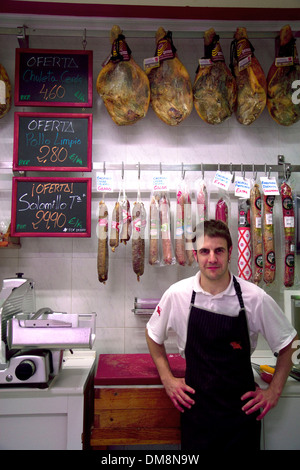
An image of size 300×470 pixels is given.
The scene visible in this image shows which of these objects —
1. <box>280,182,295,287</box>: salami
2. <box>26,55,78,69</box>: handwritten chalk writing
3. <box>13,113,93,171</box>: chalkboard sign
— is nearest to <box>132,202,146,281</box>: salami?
<box>13,113,93,171</box>: chalkboard sign

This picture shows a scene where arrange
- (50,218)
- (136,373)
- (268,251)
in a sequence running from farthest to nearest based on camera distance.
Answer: (50,218), (268,251), (136,373)

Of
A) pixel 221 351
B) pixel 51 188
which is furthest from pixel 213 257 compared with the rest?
pixel 51 188

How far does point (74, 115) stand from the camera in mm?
2926

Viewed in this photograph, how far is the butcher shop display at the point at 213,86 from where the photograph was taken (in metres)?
2.91

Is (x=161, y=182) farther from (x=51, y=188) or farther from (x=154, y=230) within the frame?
(x=51, y=188)

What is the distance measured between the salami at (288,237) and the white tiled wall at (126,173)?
0.20m

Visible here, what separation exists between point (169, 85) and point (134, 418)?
8.05ft

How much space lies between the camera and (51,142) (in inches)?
115

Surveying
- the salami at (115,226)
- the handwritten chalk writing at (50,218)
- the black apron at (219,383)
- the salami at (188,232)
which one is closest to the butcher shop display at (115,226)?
the salami at (115,226)

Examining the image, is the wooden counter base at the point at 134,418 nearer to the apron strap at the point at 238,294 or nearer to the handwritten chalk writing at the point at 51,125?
the apron strap at the point at 238,294

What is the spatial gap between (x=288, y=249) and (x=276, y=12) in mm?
1941

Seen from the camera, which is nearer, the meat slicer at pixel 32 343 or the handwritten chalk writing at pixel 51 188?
the meat slicer at pixel 32 343

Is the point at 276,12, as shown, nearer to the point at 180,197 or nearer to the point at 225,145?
the point at 225,145

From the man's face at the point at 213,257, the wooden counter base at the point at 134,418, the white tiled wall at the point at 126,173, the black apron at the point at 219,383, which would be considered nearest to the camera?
the black apron at the point at 219,383
